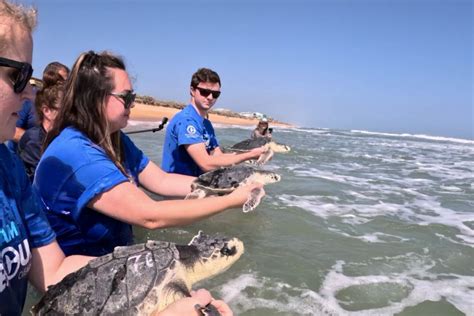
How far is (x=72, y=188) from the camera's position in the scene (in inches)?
89.4

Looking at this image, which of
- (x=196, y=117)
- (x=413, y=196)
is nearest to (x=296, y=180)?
(x=413, y=196)

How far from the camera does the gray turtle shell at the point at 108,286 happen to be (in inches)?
72.3

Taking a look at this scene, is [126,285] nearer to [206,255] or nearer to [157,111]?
[206,255]

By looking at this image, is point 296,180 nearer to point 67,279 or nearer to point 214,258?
point 214,258

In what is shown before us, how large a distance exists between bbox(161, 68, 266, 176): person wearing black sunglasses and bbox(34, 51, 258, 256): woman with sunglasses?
Result: 2020mm

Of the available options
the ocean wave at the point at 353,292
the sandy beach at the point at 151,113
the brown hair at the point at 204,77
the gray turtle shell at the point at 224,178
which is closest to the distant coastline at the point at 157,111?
the sandy beach at the point at 151,113

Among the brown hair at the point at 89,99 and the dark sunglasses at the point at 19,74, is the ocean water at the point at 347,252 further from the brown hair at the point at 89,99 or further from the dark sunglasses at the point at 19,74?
the dark sunglasses at the point at 19,74

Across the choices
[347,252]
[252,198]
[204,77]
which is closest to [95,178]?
[252,198]

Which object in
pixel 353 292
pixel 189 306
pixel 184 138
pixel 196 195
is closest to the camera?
pixel 189 306

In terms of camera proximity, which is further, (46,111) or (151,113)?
(151,113)

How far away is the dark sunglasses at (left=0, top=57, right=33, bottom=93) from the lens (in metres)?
1.27

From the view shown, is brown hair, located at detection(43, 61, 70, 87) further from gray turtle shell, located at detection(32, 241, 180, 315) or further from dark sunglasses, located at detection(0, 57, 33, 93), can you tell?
dark sunglasses, located at detection(0, 57, 33, 93)

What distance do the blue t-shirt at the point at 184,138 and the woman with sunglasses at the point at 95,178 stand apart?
2.07 m

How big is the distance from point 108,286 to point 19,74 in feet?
3.56
